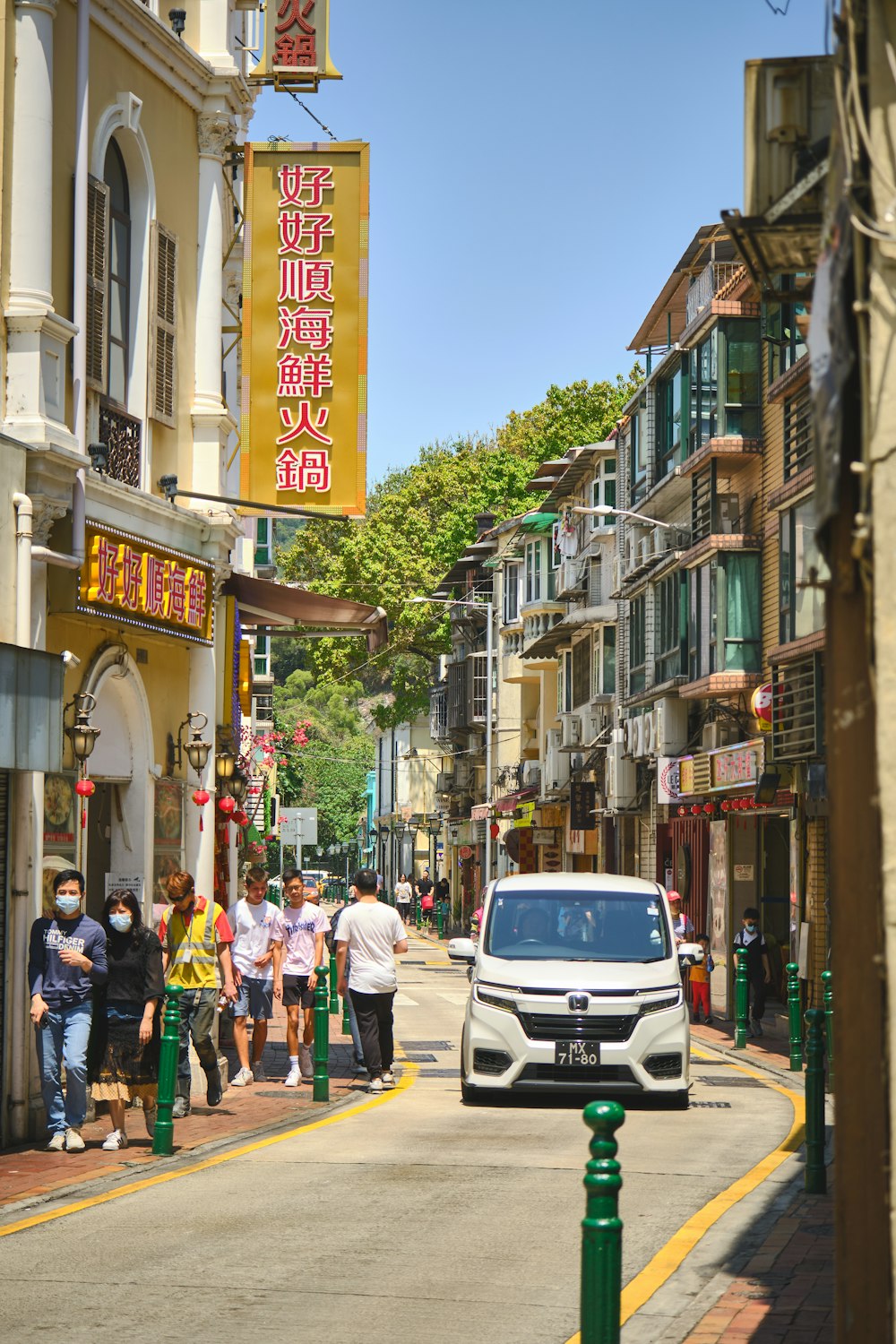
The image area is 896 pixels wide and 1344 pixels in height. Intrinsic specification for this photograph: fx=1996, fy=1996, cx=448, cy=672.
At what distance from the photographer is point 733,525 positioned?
35.6 metres

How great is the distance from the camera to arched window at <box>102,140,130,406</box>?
1777 centimetres

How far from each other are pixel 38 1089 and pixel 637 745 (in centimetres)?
3083

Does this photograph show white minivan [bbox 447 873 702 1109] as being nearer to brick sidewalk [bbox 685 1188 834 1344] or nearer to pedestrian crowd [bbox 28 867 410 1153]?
pedestrian crowd [bbox 28 867 410 1153]

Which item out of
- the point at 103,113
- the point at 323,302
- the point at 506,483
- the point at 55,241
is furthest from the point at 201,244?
the point at 506,483

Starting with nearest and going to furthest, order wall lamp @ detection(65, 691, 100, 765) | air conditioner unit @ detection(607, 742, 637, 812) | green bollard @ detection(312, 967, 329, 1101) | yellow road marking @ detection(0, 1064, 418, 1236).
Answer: yellow road marking @ detection(0, 1064, 418, 1236) < wall lamp @ detection(65, 691, 100, 765) < green bollard @ detection(312, 967, 329, 1101) < air conditioner unit @ detection(607, 742, 637, 812)

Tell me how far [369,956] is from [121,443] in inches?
198

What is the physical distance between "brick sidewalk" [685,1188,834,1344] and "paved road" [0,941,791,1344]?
611mm

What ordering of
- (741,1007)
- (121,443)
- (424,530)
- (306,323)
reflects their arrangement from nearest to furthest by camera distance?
(121,443), (306,323), (741,1007), (424,530)

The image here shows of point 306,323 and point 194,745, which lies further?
point 306,323

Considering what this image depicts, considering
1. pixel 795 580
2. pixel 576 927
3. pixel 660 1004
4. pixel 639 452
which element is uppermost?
pixel 639 452

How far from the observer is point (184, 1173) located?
1278cm

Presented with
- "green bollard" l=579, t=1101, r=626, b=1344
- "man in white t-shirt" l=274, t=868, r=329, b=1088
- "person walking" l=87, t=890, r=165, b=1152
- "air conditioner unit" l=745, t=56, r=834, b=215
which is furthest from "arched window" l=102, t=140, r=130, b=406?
"green bollard" l=579, t=1101, r=626, b=1344

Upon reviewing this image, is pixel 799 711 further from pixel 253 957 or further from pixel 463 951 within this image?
pixel 463 951

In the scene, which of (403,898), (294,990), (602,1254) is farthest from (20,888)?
(403,898)
